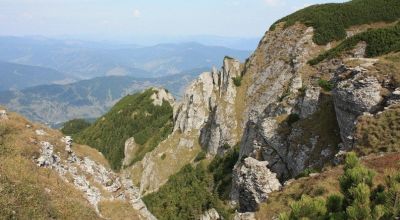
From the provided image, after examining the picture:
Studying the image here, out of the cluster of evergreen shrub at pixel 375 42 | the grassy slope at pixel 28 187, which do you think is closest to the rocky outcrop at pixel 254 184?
the grassy slope at pixel 28 187

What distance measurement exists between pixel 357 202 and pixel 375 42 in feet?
199

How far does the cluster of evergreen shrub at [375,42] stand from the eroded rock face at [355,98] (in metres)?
26.8

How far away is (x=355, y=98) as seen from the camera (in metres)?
38.7

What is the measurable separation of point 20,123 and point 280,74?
54.5 m

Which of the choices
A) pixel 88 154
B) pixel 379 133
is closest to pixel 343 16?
pixel 379 133

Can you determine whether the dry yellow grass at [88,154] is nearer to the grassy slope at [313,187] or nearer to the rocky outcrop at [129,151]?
the grassy slope at [313,187]

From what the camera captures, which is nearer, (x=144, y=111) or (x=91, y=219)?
(x=91, y=219)

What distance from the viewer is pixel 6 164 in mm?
33375

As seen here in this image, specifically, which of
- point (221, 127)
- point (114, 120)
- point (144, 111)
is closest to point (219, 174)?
point (221, 127)

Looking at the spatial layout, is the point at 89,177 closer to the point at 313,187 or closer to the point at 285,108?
the point at 313,187

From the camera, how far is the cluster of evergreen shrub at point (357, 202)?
13.5 metres

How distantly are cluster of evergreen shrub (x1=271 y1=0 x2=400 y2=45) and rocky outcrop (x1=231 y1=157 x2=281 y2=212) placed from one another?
50959mm

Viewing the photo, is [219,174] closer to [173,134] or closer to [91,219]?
[173,134]

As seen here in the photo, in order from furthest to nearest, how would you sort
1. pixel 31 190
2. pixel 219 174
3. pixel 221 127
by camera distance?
pixel 221 127 → pixel 219 174 → pixel 31 190
